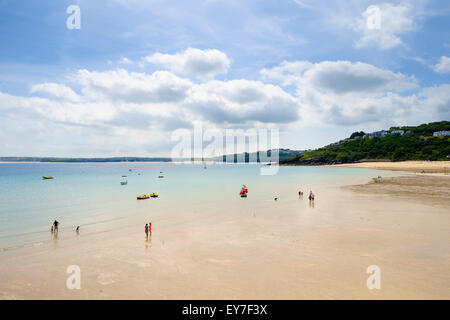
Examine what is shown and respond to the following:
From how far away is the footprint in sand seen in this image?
579 inches

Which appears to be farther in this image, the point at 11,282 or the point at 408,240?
the point at 408,240

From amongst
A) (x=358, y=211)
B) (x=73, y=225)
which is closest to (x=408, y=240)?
(x=358, y=211)

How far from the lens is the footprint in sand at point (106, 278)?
1472cm

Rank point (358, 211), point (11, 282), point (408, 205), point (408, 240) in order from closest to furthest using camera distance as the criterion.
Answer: point (11, 282)
point (408, 240)
point (358, 211)
point (408, 205)

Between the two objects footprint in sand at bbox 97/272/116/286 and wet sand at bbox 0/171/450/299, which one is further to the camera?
footprint in sand at bbox 97/272/116/286

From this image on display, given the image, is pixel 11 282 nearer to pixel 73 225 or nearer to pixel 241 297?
pixel 241 297

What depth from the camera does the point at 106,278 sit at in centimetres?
1526

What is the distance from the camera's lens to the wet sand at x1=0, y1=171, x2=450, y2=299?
43.8ft

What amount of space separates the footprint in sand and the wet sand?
58mm

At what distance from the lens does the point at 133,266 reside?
17.1m

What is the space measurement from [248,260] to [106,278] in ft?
30.5

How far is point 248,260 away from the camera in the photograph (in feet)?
57.6

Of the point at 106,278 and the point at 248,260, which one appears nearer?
the point at 106,278
